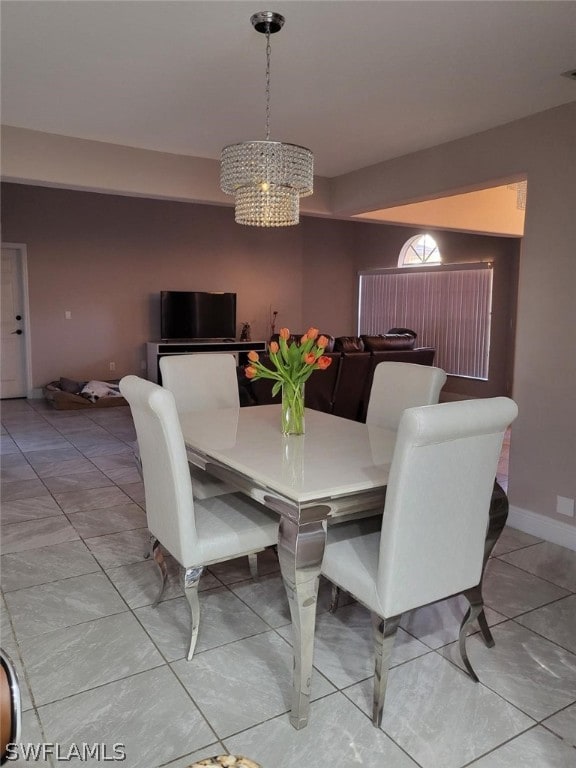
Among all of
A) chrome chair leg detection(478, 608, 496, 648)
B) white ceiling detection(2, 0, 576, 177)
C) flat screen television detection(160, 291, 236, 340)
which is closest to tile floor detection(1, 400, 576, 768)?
chrome chair leg detection(478, 608, 496, 648)

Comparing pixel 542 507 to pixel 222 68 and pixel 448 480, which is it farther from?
pixel 222 68

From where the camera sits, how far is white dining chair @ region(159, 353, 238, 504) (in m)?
3.26

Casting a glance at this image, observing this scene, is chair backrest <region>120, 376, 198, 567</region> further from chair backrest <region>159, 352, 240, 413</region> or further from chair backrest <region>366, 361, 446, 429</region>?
chair backrest <region>366, 361, 446, 429</region>

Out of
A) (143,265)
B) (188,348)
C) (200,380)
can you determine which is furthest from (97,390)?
(200,380)

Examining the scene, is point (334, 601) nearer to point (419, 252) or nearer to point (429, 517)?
point (429, 517)

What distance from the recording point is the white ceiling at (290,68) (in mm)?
2307

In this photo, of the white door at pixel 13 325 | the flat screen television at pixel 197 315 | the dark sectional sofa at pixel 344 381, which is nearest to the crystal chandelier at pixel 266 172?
the dark sectional sofa at pixel 344 381

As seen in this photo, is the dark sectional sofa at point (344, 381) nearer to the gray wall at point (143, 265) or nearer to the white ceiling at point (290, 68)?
the white ceiling at point (290, 68)

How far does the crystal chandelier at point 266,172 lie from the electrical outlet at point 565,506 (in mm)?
2235

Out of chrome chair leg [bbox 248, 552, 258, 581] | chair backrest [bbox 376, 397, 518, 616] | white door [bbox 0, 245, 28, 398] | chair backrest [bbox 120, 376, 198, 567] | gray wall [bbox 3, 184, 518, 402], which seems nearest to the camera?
chair backrest [bbox 376, 397, 518, 616]

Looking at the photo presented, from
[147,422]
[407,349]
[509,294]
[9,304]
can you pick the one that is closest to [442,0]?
[147,422]

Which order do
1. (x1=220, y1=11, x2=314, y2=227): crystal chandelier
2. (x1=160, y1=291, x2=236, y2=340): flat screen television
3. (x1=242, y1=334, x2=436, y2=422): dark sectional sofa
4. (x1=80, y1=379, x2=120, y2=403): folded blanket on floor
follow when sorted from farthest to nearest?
(x1=160, y1=291, x2=236, y2=340): flat screen television, (x1=80, y1=379, x2=120, y2=403): folded blanket on floor, (x1=242, y1=334, x2=436, y2=422): dark sectional sofa, (x1=220, y1=11, x2=314, y2=227): crystal chandelier

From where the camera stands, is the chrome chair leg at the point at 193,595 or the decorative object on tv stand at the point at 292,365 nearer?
A: the chrome chair leg at the point at 193,595

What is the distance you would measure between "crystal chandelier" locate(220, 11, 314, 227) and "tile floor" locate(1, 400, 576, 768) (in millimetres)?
1854
